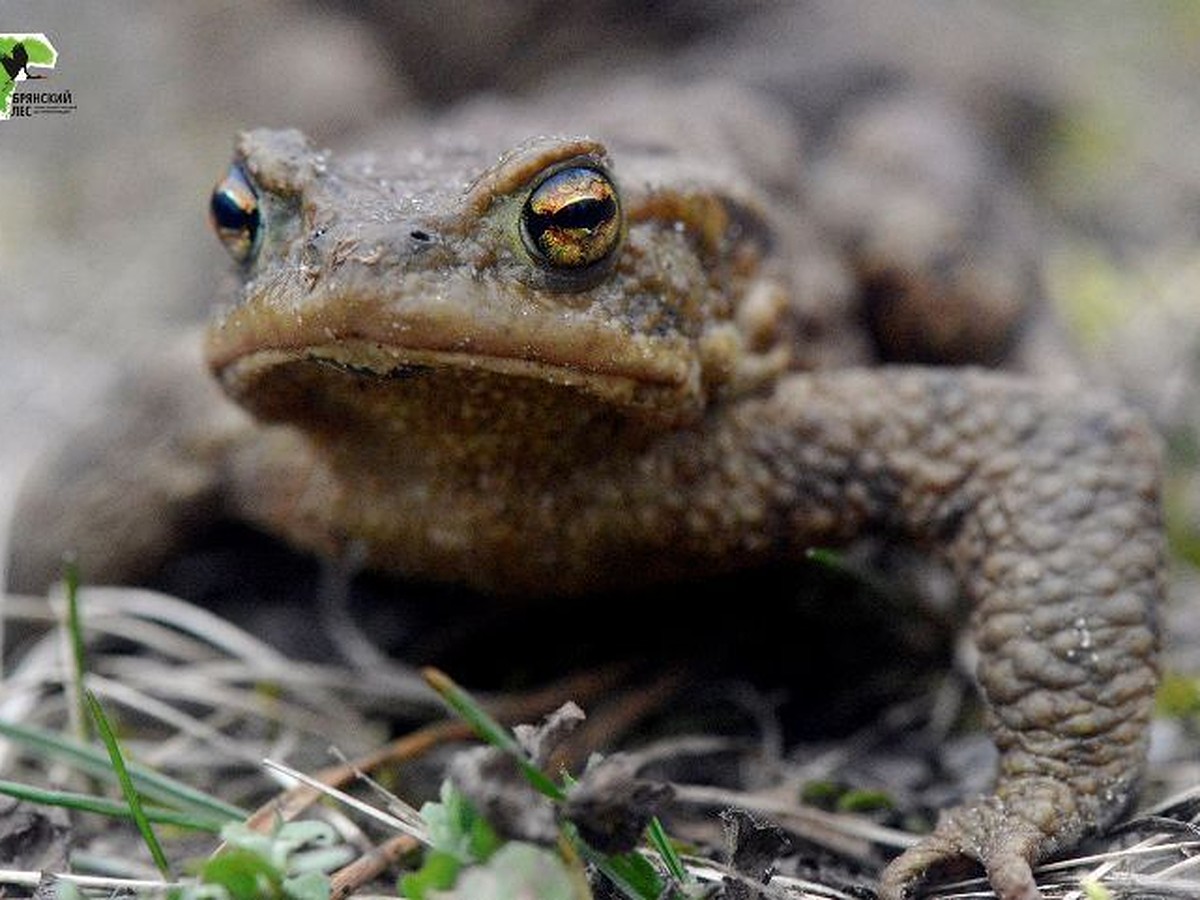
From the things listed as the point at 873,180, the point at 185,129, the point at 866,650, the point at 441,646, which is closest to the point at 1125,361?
Result: the point at 873,180

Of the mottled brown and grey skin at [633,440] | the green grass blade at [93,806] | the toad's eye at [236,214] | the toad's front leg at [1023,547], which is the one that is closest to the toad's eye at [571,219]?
the mottled brown and grey skin at [633,440]

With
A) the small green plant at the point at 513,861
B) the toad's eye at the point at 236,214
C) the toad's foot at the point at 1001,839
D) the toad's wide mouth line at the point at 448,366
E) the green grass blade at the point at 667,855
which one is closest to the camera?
the small green plant at the point at 513,861

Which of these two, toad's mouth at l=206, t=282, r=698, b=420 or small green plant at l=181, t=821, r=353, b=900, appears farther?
toad's mouth at l=206, t=282, r=698, b=420

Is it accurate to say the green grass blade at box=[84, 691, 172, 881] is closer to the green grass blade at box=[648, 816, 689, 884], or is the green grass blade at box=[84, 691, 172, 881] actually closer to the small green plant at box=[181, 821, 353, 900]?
the small green plant at box=[181, 821, 353, 900]

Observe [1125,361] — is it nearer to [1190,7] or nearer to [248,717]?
[248,717]

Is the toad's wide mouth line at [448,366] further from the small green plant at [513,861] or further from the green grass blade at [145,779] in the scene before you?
the green grass blade at [145,779]

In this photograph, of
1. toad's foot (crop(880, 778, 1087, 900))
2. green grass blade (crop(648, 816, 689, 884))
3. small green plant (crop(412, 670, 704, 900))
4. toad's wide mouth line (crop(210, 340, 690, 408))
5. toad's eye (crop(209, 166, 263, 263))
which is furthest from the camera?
toad's eye (crop(209, 166, 263, 263))

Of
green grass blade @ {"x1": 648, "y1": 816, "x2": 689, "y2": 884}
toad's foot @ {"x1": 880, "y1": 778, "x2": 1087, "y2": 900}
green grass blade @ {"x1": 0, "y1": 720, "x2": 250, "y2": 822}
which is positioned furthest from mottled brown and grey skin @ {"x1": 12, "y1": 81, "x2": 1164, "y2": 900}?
green grass blade @ {"x1": 0, "y1": 720, "x2": 250, "y2": 822}

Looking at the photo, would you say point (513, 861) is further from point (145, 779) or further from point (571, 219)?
point (571, 219)
